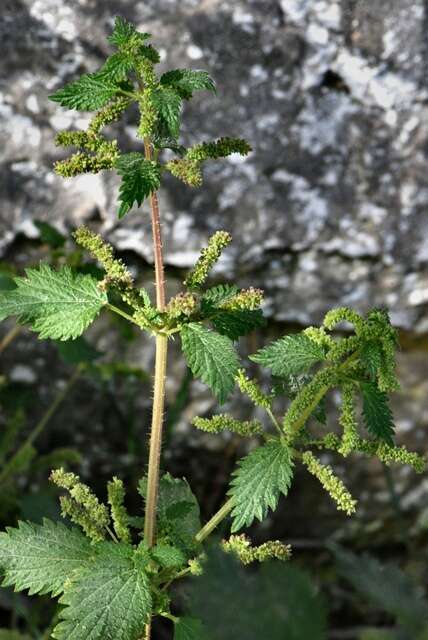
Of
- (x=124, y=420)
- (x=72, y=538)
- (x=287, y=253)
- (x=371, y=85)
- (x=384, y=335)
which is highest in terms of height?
(x=371, y=85)

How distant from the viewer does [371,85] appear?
238 centimetres

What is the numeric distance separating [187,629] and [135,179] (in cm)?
66

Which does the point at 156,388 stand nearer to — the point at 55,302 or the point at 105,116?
the point at 55,302

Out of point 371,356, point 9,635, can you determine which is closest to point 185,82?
point 371,356

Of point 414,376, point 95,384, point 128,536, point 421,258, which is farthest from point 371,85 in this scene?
point 128,536

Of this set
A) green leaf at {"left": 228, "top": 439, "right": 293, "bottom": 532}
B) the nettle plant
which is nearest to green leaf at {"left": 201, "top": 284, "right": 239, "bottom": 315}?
the nettle plant

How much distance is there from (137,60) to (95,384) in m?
1.56

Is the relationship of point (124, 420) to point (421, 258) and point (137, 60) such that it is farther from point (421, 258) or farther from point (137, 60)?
point (137, 60)

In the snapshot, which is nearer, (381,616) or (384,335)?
(384,335)

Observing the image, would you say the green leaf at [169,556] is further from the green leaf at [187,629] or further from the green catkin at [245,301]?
the green catkin at [245,301]

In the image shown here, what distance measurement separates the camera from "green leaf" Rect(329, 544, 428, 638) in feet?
1.60

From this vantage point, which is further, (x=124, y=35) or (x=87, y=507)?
(x=87, y=507)

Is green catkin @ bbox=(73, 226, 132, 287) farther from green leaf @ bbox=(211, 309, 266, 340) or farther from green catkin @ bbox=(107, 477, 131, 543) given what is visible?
green catkin @ bbox=(107, 477, 131, 543)

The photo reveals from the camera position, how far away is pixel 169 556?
1.23 metres
